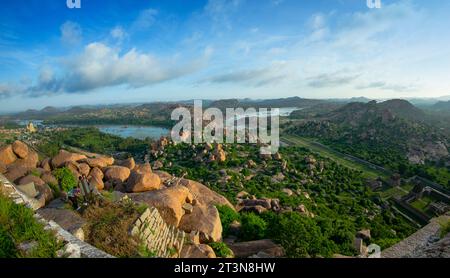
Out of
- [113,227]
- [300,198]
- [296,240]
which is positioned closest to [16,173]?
[113,227]

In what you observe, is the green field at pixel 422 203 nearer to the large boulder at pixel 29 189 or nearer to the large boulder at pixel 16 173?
the large boulder at pixel 29 189

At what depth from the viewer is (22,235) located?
5.12m

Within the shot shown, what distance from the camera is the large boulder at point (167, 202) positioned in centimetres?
951

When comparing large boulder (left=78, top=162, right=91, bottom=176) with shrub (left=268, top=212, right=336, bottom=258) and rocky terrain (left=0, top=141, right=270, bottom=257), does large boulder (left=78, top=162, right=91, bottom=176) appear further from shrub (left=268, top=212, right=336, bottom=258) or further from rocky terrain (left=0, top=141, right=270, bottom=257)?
shrub (left=268, top=212, right=336, bottom=258)

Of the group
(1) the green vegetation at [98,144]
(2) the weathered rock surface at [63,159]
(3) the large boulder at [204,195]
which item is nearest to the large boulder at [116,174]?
(2) the weathered rock surface at [63,159]

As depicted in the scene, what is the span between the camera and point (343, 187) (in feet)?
107

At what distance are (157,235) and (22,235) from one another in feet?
10.5

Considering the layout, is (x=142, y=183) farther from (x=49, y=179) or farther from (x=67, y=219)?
(x=67, y=219)

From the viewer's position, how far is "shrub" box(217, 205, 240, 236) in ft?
38.4

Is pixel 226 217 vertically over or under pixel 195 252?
under

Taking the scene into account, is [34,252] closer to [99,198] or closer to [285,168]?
[99,198]

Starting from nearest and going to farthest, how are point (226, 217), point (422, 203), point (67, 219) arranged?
point (67, 219) < point (226, 217) < point (422, 203)

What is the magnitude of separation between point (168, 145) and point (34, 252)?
1636 inches

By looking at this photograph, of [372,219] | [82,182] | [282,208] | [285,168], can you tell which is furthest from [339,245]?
[285,168]
